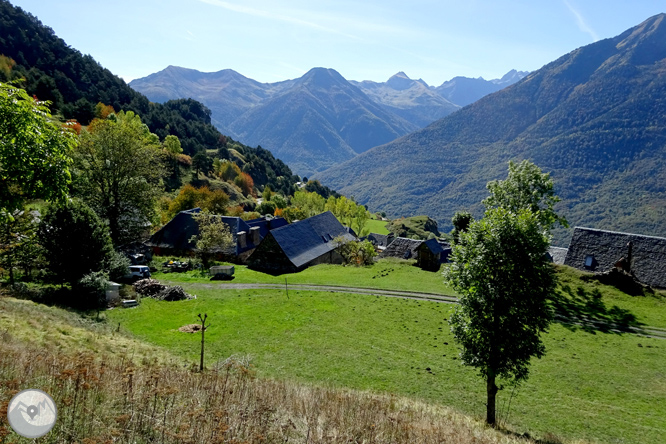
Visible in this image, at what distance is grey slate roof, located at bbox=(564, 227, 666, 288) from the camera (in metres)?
42.9

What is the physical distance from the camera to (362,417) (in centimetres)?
1154

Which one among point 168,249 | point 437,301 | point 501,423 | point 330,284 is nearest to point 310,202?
point 168,249

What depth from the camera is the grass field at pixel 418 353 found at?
19.2 meters

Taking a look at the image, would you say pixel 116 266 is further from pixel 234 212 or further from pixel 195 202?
pixel 234 212

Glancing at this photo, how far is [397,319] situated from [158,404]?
80.9 feet

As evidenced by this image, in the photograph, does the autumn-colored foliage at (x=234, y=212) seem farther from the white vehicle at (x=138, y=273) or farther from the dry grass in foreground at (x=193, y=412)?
the dry grass in foreground at (x=193, y=412)

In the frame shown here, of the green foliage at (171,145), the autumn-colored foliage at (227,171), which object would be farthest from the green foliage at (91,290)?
the autumn-colored foliage at (227,171)

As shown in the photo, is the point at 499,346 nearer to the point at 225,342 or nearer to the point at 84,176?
the point at 225,342

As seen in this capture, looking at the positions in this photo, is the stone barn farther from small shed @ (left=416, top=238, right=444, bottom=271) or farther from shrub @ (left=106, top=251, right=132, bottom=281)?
shrub @ (left=106, top=251, right=132, bottom=281)

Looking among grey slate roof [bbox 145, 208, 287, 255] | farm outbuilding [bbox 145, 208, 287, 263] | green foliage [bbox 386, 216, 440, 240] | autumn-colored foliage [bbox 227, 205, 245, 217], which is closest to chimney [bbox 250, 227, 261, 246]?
farm outbuilding [bbox 145, 208, 287, 263]

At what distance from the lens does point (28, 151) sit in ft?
32.2

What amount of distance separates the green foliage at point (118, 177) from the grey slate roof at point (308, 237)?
706 inches

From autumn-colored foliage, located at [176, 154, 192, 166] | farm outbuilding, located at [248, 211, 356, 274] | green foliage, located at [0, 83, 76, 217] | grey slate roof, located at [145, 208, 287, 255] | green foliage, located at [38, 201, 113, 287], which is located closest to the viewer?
green foliage, located at [0, 83, 76, 217]

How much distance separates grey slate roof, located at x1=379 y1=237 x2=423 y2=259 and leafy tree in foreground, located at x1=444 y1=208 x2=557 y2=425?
161 ft
